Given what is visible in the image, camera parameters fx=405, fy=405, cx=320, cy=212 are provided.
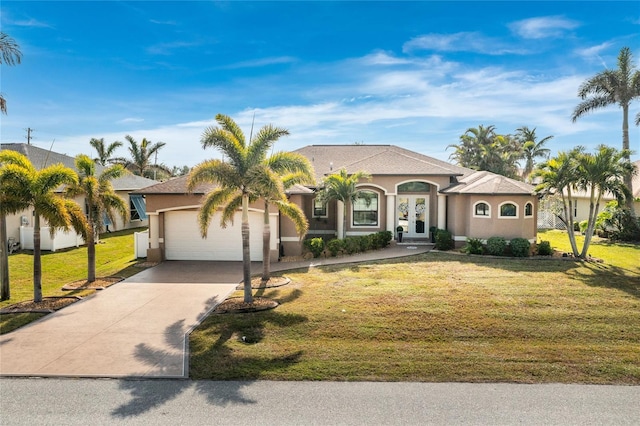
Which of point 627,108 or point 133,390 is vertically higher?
point 627,108

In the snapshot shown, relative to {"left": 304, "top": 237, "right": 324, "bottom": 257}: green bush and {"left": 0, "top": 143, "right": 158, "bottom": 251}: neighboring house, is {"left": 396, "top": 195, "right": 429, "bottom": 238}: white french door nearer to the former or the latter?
{"left": 304, "top": 237, "right": 324, "bottom": 257}: green bush

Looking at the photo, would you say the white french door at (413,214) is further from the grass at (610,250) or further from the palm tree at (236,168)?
the palm tree at (236,168)

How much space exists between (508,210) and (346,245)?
27.8ft

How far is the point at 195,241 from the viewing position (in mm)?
19328

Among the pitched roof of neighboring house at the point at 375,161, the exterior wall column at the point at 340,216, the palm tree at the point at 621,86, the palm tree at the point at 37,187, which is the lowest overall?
the exterior wall column at the point at 340,216

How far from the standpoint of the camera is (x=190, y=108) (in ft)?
64.8

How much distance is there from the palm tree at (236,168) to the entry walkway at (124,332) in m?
2.34

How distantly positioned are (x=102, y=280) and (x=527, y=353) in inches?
567

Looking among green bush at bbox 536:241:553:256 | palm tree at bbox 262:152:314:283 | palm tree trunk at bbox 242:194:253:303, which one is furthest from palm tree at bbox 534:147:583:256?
palm tree trunk at bbox 242:194:253:303

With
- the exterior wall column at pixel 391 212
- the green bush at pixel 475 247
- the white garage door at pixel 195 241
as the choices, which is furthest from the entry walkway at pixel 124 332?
the green bush at pixel 475 247

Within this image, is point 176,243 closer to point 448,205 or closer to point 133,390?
point 133,390

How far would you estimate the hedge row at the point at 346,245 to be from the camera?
19578 millimetres

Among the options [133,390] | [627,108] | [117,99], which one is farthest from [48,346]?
[627,108]

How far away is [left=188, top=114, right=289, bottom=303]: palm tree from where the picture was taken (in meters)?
11.5
